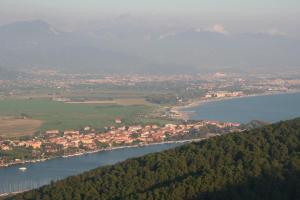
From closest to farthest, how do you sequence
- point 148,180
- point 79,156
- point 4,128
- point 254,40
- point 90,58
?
1. point 148,180
2. point 79,156
3. point 4,128
4. point 90,58
5. point 254,40

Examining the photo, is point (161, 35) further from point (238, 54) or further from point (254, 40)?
point (238, 54)

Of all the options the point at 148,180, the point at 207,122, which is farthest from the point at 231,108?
the point at 148,180

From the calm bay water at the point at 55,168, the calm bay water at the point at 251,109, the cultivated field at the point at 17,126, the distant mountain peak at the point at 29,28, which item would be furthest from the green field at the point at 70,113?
the distant mountain peak at the point at 29,28

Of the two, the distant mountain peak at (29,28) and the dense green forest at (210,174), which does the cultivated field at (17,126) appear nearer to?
the dense green forest at (210,174)

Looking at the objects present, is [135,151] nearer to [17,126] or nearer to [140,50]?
[17,126]

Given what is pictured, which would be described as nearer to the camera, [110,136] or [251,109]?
[110,136]

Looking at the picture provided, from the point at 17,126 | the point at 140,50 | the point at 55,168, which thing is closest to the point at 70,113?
the point at 17,126

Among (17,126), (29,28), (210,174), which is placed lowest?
(17,126)
